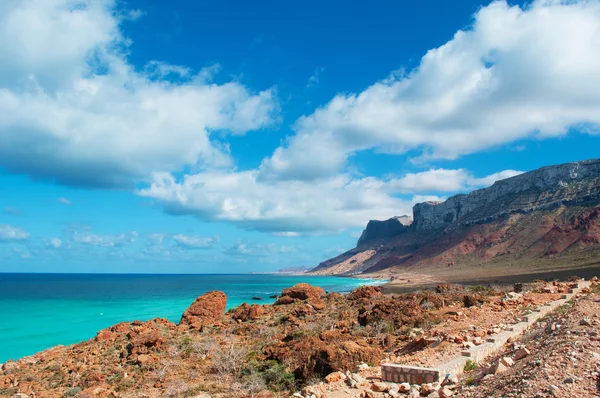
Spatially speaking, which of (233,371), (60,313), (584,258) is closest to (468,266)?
(584,258)

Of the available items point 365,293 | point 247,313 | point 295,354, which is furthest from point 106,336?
point 365,293

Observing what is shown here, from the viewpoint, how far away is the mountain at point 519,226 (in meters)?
76.2

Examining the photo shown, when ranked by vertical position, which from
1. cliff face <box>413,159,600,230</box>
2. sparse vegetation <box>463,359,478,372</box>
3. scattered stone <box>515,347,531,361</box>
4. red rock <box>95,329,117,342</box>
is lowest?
red rock <box>95,329,117,342</box>

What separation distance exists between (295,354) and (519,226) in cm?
9501

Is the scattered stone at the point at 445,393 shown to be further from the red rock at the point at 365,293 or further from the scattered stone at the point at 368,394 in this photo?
the red rock at the point at 365,293

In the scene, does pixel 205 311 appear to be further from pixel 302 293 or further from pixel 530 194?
pixel 530 194

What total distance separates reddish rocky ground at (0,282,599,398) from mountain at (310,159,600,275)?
5919cm

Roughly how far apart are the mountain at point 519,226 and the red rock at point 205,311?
193 ft

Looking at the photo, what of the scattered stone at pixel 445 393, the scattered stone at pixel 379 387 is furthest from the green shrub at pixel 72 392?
the scattered stone at pixel 445 393

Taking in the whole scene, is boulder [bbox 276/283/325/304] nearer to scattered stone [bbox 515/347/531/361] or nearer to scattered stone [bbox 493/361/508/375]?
scattered stone [bbox 515/347/531/361]

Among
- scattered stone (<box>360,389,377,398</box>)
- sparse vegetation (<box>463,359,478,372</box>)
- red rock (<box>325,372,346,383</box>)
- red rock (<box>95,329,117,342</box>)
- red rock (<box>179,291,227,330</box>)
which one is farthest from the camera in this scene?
red rock (<box>179,291,227,330</box>)

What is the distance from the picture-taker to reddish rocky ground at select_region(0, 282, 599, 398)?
9188 mm

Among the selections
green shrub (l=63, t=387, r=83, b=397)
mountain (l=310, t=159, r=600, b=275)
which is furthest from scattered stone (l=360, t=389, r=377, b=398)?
mountain (l=310, t=159, r=600, b=275)

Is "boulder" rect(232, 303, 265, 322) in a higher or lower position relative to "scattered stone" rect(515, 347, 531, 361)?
lower
